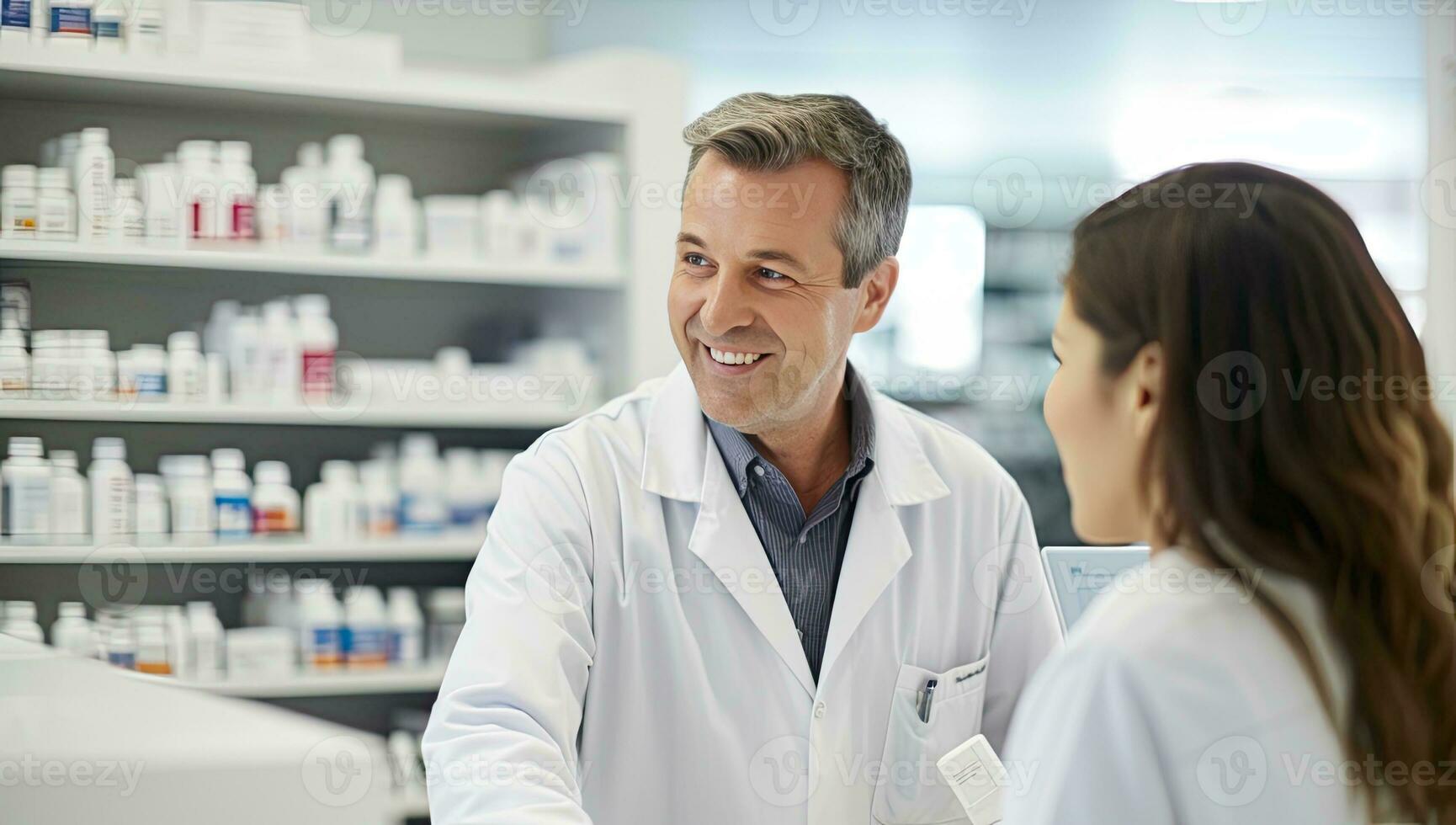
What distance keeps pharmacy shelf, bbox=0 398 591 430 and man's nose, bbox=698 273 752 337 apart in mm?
1905

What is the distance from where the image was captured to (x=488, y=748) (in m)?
1.21

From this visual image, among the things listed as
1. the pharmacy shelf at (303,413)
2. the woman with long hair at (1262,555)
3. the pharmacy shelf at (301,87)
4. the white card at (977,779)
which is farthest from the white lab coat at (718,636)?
the pharmacy shelf at (301,87)

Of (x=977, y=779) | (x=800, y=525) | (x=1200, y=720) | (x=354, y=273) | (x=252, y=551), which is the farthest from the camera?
(x=354, y=273)

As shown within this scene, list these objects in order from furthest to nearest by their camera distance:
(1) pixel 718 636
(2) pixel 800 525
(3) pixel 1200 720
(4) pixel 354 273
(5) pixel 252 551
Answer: (4) pixel 354 273 < (5) pixel 252 551 < (2) pixel 800 525 < (1) pixel 718 636 < (3) pixel 1200 720

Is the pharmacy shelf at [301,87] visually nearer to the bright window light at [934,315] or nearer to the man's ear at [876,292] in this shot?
the man's ear at [876,292]

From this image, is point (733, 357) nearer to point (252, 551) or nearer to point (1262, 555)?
point (1262, 555)

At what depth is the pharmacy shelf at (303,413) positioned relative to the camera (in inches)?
114

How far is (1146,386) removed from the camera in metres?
0.86

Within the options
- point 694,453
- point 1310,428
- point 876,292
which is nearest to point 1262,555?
point 1310,428

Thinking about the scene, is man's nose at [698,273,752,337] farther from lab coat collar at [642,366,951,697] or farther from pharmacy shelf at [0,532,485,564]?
pharmacy shelf at [0,532,485,564]

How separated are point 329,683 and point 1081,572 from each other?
229 centimetres

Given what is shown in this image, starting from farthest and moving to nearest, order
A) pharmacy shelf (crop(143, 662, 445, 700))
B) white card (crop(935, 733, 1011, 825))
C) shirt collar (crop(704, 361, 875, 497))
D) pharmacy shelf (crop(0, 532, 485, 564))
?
1. pharmacy shelf (crop(143, 662, 445, 700))
2. pharmacy shelf (crop(0, 532, 485, 564))
3. shirt collar (crop(704, 361, 875, 497))
4. white card (crop(935, 733, 1011, 825))

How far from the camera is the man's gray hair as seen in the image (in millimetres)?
1510

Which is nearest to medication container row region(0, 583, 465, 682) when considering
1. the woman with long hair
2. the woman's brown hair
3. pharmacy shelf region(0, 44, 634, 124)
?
pharmacy shelf region(0, 44, 634, 124)
